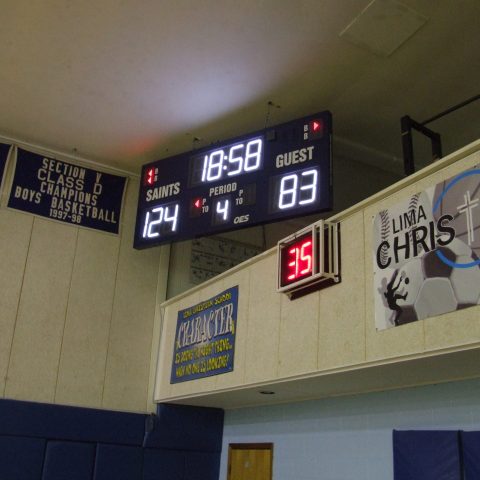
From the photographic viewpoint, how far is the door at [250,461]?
462 cm

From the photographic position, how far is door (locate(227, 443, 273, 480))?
4.62 metres

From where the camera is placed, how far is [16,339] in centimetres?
487

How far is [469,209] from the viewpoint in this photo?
2686mm

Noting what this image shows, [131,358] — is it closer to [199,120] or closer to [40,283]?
[40,283]

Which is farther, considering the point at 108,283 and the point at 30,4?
the point at 108,283

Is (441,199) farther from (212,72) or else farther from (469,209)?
(212,72)

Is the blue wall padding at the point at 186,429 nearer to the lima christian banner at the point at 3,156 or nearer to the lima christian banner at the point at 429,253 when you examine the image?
the lima christian banner at the point at 3,156

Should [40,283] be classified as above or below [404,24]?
below

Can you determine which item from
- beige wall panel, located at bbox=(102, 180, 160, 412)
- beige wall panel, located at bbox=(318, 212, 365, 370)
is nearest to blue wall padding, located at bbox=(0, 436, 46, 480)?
beige wall panel, located at bbox=(102, 180, 160, 412)

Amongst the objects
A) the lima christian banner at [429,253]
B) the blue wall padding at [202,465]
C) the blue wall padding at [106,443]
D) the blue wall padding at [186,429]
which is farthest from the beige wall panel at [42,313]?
the lima christian banner at [429,253]

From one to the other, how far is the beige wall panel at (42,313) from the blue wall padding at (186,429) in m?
0.99

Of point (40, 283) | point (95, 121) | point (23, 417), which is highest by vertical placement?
point (95, 121)

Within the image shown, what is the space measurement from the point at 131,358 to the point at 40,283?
3.52 ft

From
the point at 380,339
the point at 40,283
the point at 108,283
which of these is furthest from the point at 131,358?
the point at 380,339
